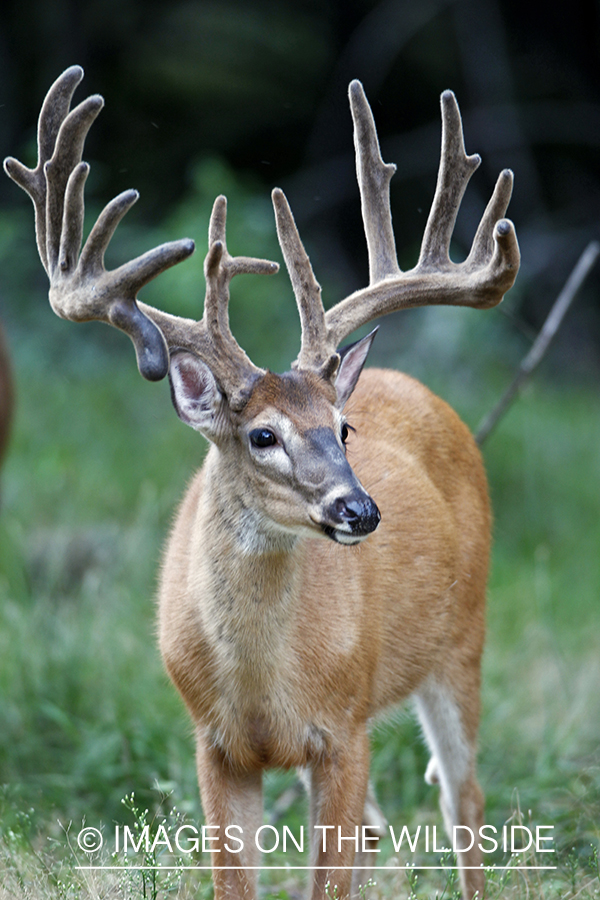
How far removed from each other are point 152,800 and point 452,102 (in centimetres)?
300

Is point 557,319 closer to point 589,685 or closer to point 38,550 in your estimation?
point 589,685

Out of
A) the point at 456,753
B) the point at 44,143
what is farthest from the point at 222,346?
the point at 456,753

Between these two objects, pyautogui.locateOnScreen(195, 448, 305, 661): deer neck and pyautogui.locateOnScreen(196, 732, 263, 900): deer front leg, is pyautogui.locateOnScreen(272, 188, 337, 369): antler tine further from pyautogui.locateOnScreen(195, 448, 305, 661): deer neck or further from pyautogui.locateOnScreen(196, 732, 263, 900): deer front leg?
pyautogui.locateOnScreen(196, 732, 263, 900): deer front leg

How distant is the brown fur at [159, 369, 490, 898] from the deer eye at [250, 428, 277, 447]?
0.08 m

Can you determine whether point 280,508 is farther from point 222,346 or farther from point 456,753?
point 456,753

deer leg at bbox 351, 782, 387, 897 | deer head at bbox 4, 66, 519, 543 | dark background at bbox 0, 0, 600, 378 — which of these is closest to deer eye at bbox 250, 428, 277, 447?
deer head at bbox 4, 66, 519, 543

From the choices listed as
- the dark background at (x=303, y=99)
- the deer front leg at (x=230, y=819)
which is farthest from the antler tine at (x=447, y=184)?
the dark background at (x=303, y=99)

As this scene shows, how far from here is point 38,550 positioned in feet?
23.6

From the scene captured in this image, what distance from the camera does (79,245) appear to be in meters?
3.56

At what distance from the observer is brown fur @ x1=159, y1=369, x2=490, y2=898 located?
3641 millimetres

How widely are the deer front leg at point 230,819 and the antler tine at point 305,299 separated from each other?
1.24 metres

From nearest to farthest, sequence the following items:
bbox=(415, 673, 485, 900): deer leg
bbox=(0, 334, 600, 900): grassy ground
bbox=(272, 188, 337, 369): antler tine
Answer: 1. bbox=(272, 188, 337, 369): antler tine
2. bbox=(0, 334, 600, 900): grassy ground
3. bbox=(415, 673, 485, 900): deer leg

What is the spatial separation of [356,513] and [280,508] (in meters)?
0.33

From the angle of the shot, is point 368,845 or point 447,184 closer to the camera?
point 447,184
